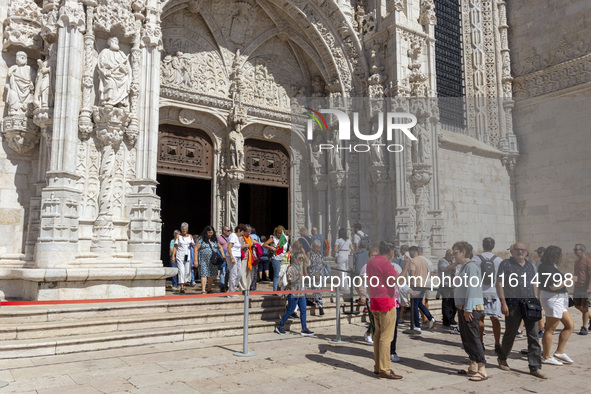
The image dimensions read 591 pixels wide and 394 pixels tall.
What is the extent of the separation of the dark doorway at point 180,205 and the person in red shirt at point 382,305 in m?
13.1

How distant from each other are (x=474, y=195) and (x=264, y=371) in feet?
40.2

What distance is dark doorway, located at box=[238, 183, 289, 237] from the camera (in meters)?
17.7

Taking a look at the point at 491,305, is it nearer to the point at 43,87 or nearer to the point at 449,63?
the point at 43,87

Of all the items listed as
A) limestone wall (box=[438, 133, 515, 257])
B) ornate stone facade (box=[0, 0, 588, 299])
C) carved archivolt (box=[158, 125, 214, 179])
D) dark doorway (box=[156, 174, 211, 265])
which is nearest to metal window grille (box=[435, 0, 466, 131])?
ornate stone facade (box=[0, 0, 588, 299])

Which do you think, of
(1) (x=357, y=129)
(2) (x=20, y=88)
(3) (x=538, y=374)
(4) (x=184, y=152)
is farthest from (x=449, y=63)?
(2) (x=20, y=88)

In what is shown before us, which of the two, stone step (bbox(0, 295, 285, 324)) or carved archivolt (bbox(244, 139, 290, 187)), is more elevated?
carved archivolt (bbox(244, 139, 290, 187))

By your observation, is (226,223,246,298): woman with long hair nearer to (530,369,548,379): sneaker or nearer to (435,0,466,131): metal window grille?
(530,369,548,379): sneaker

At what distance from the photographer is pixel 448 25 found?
658 inches

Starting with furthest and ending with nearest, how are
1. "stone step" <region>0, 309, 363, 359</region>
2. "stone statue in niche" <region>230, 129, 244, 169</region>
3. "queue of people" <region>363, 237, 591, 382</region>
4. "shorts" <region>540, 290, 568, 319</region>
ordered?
1. "stone statue in niche" <region>230, 129, 244, 169</region>
2. "shorts" <region>540, 290, 568, 319</region>
3. "stone step" <region>0, 309, 363, 359</region>
4. "queue of people" <region>363, 237, 591, 382</region>

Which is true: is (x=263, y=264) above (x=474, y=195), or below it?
below

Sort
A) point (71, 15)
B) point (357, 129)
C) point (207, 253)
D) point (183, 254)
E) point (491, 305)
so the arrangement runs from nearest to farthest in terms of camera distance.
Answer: point (491, 305)
point (71, 15)
point (207, 253)
point (183, 254)
point (357, 129)

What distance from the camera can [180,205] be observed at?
719 inches

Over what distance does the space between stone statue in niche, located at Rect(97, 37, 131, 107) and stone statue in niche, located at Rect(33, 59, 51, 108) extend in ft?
2.85

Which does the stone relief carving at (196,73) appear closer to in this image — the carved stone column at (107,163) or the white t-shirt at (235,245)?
the carved stone column at (107,163)
